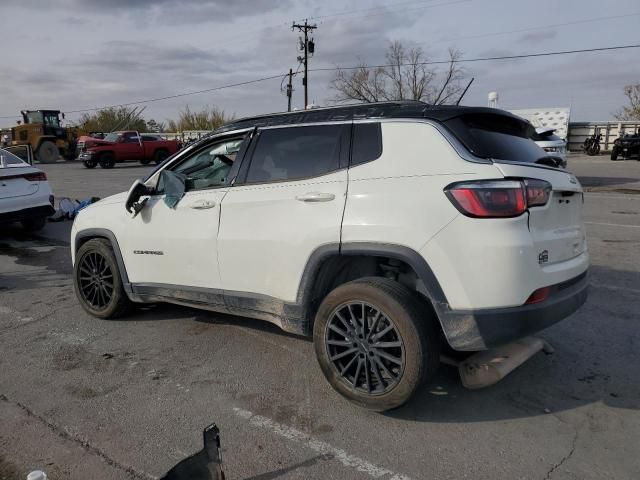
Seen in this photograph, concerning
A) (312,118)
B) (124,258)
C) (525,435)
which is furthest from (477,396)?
(124,258)

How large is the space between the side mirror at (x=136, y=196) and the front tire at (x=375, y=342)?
199 cm

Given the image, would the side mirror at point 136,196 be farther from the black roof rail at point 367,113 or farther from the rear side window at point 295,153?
the rear side window at point 295,153

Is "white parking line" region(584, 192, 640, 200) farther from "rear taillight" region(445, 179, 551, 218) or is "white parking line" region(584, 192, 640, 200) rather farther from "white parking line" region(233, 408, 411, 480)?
"white parking line" region(233, 408, 411, 480)

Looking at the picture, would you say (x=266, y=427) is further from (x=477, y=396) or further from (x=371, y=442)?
(x=477, y=396)

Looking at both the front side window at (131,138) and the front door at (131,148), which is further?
the front side window at (131,138)

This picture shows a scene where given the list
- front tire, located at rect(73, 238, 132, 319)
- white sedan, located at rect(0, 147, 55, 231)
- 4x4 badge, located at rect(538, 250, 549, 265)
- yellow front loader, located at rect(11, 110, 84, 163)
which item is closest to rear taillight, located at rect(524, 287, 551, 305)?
4x4 badge, located at rect(538, 250, 549, 265)

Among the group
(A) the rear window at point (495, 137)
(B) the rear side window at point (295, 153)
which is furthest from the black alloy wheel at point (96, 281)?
(A) the rear window at point (495, 137)

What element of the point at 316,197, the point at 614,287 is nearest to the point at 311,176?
the point at 316,197

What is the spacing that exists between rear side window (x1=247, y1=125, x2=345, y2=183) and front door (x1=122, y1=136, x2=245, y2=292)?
0.29 m

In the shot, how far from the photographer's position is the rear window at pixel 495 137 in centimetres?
319

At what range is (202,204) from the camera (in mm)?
4121

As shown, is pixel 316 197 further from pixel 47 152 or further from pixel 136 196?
pixel 47 152

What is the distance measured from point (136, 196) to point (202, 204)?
0.78m

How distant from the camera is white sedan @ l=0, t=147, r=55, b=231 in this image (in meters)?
8.80
